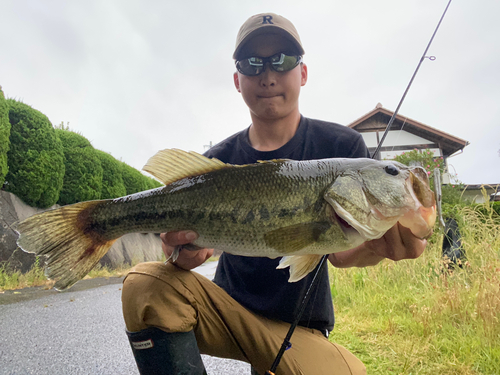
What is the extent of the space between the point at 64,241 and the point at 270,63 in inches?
80.0

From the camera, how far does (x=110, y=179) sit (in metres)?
11.2

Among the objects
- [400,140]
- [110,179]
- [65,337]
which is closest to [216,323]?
[65,337]

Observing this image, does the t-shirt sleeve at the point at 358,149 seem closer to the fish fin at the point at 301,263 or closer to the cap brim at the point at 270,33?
the cap brim at the point at 270,33

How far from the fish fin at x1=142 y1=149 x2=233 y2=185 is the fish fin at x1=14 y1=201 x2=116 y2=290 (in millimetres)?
426

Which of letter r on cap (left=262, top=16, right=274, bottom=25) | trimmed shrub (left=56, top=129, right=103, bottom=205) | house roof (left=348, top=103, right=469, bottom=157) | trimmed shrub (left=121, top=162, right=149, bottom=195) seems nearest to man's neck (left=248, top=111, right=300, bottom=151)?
letter r on cap (left=262, top=16, right=274, bottom=25)

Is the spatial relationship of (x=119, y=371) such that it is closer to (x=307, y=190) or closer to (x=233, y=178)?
(x=233, y=178)

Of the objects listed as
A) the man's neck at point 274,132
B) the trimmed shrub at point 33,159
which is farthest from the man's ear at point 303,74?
the trimmed shrub at point 33,159

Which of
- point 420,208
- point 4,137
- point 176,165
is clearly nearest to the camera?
point 420,208

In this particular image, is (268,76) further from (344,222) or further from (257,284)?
(257,284)

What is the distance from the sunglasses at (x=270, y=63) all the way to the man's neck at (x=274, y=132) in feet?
1.31

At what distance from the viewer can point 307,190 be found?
5.68 feet

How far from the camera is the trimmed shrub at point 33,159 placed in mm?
7699

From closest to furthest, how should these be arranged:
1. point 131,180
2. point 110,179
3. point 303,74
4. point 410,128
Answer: point 303,74, point 110,179, point 131,180, point 410,128

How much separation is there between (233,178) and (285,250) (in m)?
0.52
